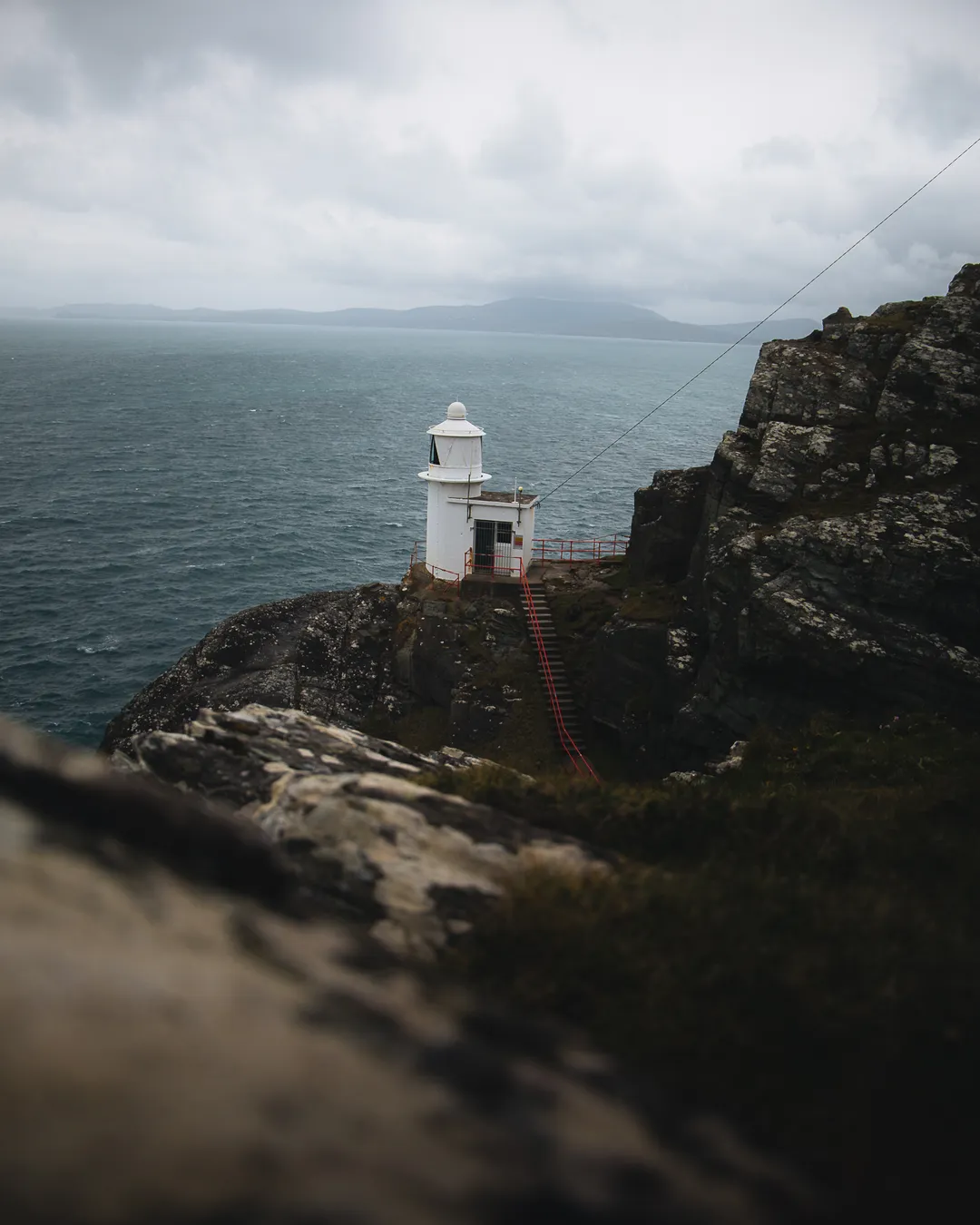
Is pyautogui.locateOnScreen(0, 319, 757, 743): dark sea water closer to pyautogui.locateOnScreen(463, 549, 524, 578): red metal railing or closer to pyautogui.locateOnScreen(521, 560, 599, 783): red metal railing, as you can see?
pyautogui.locateOnScreen(463, 549, 524, 578): red metal railing

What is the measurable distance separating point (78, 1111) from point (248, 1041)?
975 mm

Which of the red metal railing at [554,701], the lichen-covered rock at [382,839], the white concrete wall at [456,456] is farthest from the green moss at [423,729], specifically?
the lichen-covered rock at [382,839]

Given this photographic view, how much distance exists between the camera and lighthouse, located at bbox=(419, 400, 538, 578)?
41656 millimetres

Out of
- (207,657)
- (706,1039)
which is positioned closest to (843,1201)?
(706,1039)

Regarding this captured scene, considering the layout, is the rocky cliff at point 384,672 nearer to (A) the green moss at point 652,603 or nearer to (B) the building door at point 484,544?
(B) the building door at point 484,544

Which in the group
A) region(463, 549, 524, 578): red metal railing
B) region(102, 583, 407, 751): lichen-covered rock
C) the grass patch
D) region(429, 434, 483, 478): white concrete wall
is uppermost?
region(429, 434, 483, 478): white concrete wall

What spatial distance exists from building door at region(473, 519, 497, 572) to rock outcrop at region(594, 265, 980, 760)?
10.4 metres

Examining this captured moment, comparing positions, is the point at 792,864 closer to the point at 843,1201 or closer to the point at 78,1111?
the point at 843,1201

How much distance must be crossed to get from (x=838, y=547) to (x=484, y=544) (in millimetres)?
19616

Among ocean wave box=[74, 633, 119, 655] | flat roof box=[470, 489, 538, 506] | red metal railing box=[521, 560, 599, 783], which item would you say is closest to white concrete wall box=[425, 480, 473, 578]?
flat roof box=[470, 489, 538, 506]

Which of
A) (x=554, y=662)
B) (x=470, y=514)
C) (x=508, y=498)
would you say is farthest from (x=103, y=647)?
(x=554, y=662)

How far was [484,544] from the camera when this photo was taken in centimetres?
4238

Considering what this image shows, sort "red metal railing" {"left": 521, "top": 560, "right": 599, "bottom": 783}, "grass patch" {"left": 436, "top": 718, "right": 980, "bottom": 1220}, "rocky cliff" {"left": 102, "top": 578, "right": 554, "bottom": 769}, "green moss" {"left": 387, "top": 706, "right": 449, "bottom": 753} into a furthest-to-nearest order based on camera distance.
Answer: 1. "green moss" {"left": 387, "top": 706, "right": 449, "bottom": 753}
2. "rocky cliff" {"left": 102, "top": 578, "right": 554, "bottom": 769}
3. "red metal railing" {"left": 521, "top": 560, "right": 599, "bottom": 783}
4. "grass patch" {"left": 436, "top": 718, "right": 980, "bottom": 1220}

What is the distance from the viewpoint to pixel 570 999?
27.0 ft
